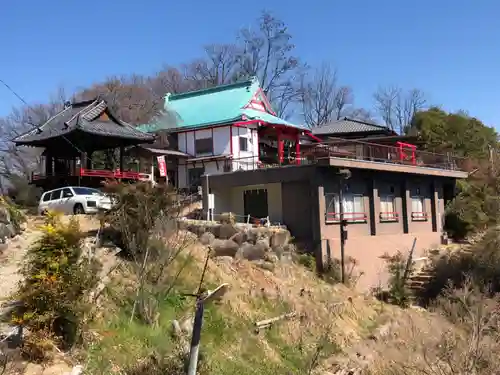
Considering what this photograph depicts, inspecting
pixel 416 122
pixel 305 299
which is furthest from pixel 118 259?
pixel 416 122

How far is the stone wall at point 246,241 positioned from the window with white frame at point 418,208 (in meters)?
10.3

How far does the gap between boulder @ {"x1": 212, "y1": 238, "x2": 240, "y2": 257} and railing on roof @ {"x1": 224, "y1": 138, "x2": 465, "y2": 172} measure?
16.2 feet

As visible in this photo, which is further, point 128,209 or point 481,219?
point 481,219

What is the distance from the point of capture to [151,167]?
31.8 metres

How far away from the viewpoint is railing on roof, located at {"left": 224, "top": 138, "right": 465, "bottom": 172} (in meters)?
22.7

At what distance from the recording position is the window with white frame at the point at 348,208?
2277 centimetres

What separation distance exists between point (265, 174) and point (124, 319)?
1290 centimetres

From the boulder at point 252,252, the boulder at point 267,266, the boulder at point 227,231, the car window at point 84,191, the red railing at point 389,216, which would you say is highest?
the car window at point 84,191

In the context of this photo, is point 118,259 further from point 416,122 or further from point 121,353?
point 416,122

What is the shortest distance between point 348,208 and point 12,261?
14.8 m

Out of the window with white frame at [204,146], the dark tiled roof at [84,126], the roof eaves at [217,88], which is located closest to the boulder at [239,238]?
the dark tiled roof at [84,126]

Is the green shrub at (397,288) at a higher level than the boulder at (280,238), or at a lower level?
lower

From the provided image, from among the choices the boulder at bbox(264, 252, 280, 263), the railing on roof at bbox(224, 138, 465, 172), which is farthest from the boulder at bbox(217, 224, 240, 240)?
the railing on roof at bbox(224, 138, 465, 172)

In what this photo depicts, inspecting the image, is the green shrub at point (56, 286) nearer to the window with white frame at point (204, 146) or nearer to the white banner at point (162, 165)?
the white banner at point (162, 165)
